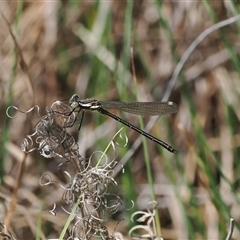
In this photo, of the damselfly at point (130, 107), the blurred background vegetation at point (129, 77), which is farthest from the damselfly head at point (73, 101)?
the blurred background vegetation at point (129, 77)

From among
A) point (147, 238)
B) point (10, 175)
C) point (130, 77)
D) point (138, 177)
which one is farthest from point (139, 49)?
point (147, 238)

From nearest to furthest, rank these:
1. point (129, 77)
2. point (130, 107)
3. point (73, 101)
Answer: point (73, 101) → point (130, 107) → point (129, 77)

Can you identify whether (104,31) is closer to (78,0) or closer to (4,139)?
(78,0)

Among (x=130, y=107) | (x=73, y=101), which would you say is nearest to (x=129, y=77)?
(x=130, y=107)

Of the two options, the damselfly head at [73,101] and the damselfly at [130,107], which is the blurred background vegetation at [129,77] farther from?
the damselfly head at [73,101]

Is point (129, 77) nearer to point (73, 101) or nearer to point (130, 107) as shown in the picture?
point (130, 107)

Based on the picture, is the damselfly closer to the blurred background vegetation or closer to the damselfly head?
the damselfly head

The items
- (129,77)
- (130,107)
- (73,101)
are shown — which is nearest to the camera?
(73,101)

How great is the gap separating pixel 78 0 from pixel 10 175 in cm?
91

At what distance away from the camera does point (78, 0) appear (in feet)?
8.94

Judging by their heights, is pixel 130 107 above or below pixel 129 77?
below

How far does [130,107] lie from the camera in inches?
69.6

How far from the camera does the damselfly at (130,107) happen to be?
5.03 ft

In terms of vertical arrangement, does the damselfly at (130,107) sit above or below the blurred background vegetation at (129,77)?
below
